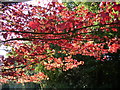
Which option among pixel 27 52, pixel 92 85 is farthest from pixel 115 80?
pixel 27 52

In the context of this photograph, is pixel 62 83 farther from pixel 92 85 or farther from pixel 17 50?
pixel 17 50

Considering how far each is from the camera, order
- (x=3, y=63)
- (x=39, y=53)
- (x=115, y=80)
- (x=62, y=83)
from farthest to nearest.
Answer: (x=62, y=83) → (x=115, y=80) → (x=39, y=53) → (x=3, y=63)

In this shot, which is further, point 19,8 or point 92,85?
point 92,85

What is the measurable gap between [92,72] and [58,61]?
15.1ft

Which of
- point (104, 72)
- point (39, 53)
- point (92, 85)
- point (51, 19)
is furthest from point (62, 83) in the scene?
point (51, 19)

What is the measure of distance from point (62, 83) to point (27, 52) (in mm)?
6508

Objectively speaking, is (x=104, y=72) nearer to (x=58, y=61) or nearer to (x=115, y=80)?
(x=115, y=80)

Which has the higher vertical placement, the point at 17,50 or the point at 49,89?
the point at 17,50

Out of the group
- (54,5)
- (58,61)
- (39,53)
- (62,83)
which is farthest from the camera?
(62,83)

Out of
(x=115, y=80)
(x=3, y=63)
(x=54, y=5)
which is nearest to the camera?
(x=54, y=5)

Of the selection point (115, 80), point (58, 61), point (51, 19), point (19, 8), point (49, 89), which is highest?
point (19, 8)

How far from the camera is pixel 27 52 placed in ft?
17.7

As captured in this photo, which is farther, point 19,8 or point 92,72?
point 92,72

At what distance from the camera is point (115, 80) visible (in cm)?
1059
